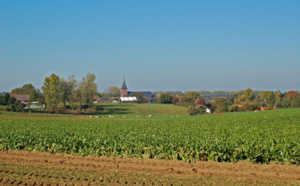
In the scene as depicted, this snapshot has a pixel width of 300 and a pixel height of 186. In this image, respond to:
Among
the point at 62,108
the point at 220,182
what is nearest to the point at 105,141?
the point at 220,182

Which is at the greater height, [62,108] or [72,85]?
[72,85]

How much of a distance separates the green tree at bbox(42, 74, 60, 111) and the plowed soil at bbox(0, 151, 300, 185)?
227ft

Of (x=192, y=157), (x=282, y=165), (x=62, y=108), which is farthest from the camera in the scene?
(x=62, y=108)

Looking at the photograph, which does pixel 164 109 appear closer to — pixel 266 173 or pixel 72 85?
pixel 72 85

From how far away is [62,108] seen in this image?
276 ft

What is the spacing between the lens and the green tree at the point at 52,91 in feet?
273

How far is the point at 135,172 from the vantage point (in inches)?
527

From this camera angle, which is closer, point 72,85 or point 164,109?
point 72,85

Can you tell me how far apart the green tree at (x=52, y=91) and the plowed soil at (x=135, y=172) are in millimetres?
69206

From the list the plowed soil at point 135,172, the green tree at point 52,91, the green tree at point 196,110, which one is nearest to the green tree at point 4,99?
the green tree at point 52,91

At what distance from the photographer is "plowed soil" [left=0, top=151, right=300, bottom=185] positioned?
1178cm

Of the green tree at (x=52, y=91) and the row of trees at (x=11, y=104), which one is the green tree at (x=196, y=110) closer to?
the green tree at (x=52, y=91)

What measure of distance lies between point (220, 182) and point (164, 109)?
92.4 metres

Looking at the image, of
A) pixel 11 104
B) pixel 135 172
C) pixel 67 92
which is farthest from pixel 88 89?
pixel 135 172
